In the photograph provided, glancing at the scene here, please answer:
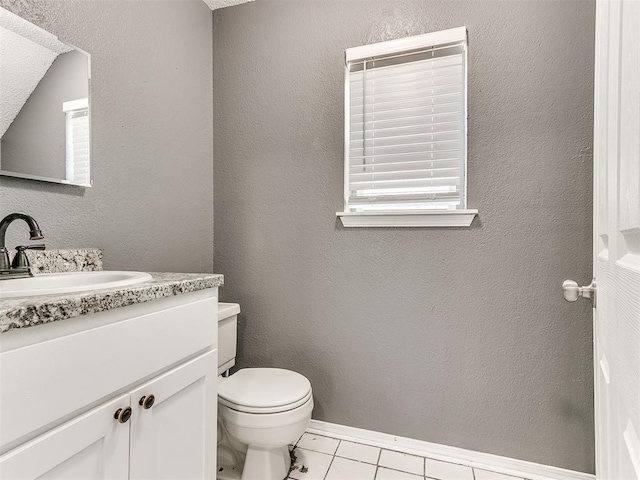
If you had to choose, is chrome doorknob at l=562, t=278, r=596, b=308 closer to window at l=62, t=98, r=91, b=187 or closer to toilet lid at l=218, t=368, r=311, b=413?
toilet lid at l=218, t=368, r=311, b=413

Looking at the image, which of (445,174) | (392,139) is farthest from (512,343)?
(392,139)

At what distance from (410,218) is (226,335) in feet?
3.45

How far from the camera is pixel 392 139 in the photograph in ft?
5.49

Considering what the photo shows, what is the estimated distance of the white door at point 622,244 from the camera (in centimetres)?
42

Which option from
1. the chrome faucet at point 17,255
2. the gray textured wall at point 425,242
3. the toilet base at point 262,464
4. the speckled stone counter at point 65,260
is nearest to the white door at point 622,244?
the gray textured wall at point 425,242

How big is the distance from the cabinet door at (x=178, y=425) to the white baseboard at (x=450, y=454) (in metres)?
0.82

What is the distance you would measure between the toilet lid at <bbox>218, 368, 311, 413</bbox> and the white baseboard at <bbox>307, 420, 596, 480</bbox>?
1.50 feet

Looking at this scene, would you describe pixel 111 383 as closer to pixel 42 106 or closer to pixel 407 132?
pixel 42 106

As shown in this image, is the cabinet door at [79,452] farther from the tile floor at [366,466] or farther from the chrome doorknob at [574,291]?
the chrome doorknob at [574,291]

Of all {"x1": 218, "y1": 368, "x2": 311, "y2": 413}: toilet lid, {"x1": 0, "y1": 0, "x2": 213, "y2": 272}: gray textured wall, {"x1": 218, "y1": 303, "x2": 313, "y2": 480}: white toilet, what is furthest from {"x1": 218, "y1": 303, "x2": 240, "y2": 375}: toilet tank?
{"x1": 0, "y1": 0, "x2": 213, "y2": 272}: gray textured wall

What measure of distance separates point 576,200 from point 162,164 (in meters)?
1.86

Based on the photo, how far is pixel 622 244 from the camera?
1.75 ft

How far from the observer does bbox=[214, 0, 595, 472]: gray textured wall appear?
1.42 meters

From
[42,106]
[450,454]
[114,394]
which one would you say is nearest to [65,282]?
[114,394]
